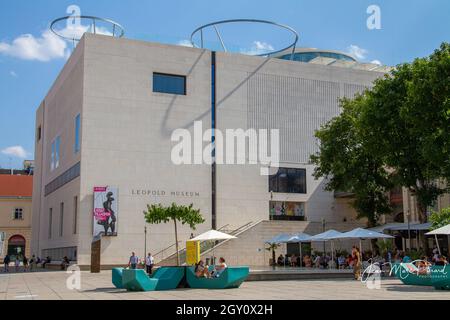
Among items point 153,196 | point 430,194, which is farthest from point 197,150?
point 430,194

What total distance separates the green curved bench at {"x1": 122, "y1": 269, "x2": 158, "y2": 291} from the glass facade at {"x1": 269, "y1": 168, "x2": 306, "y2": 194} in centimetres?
3287

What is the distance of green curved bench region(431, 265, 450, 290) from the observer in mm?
18797

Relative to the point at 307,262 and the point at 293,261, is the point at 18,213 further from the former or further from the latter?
the point at 307,262

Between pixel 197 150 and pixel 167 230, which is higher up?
pixel 197 150

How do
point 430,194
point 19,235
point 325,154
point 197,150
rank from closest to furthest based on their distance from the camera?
1. point 430,194
2. point 325,154
3. point 197,150
4. point 19,235

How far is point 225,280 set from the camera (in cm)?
2088

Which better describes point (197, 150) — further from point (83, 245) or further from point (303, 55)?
point (303, 55)

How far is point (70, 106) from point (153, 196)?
1245cm

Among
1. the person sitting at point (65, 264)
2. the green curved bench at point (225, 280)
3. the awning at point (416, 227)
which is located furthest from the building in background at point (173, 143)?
the green curved bench at point (225, 280)

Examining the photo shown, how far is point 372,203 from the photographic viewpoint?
4294 centimetres

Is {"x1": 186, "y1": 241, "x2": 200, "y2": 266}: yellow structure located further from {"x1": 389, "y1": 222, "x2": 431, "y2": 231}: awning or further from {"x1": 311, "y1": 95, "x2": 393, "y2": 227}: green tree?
{"x1": 311, "y1": 95, "x2": 393, "y2": 227}: green tree

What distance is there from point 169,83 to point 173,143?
545cm

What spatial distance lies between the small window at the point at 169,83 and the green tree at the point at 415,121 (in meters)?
20.0

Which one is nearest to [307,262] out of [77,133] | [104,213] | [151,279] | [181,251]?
[181,251]
